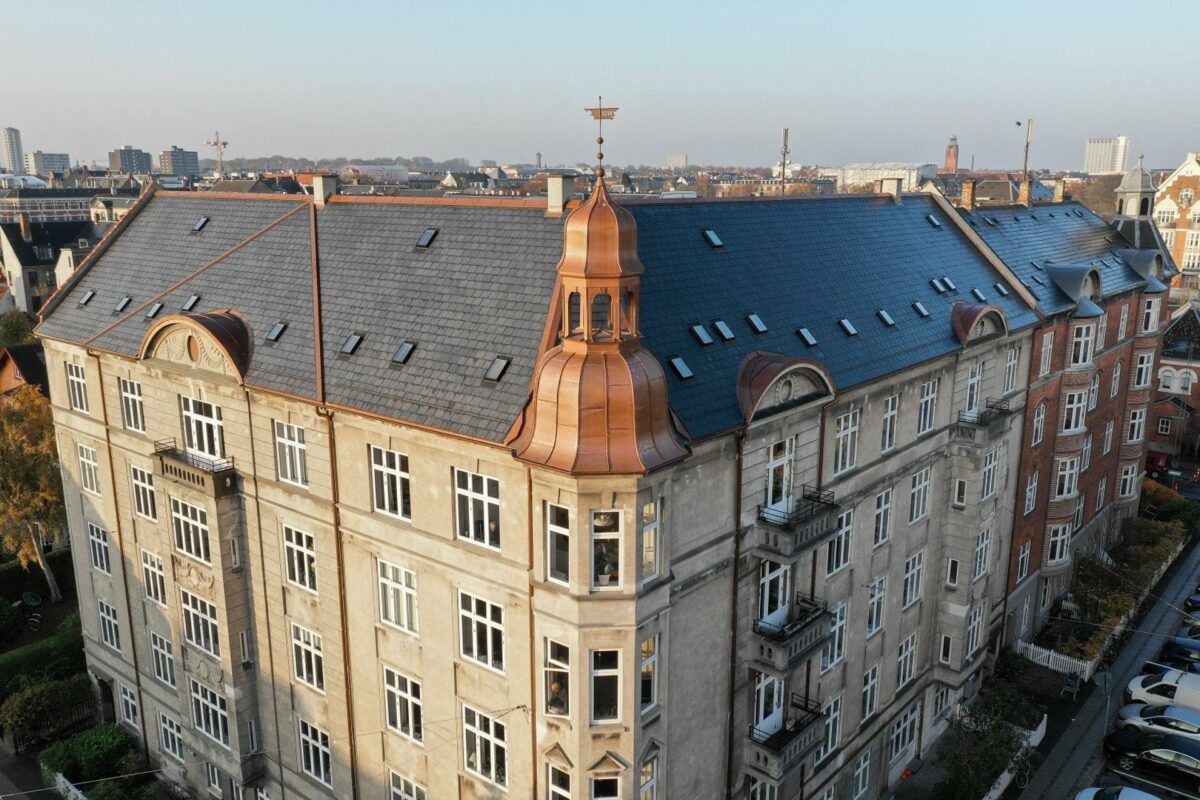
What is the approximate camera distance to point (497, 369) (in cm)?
2162

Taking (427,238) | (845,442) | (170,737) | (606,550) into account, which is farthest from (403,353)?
(170,737)

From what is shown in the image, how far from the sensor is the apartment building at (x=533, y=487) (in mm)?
20578

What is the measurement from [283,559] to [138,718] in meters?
14.5

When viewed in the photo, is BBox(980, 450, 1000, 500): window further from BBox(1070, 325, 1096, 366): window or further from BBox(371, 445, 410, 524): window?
BBox(371, 445, 410, 524): window

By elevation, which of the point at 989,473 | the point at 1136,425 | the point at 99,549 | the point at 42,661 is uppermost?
the point at 989,473

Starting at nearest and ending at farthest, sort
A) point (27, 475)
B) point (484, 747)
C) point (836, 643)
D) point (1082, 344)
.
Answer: point (484, 747), point (836, 643), point (1082, 344), point (27, 475)

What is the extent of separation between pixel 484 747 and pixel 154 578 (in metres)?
16.5

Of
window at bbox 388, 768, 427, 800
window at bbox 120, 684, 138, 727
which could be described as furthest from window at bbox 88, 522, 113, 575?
window at bbox 388, 768, 427, 800

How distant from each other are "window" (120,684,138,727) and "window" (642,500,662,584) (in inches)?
1033

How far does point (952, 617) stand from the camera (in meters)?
35.6

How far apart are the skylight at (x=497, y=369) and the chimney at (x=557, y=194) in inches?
204

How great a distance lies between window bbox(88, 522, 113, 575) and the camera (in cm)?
3509

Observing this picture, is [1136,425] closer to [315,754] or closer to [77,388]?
[315,754]

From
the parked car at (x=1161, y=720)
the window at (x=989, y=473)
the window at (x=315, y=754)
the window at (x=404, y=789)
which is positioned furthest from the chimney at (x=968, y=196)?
the window at (x=315, y=754)
